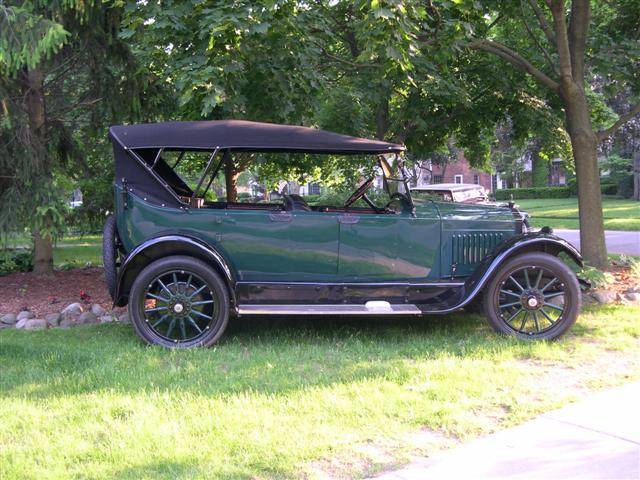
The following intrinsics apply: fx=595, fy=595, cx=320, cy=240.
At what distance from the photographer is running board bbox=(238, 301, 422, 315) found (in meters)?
5.22

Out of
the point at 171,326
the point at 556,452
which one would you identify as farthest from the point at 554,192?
the point at 556,452

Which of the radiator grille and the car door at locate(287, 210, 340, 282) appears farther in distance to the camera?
the radiator grille

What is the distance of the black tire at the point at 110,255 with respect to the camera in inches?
218

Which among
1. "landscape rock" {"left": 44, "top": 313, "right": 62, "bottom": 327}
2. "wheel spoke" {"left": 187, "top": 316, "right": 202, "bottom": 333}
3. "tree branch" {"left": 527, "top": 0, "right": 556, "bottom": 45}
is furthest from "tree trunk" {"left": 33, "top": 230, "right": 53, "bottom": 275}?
"tree branch" {"left": 527, "top": 0, "right": 556, "bottom": 45}

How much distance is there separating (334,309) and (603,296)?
12.2 ft

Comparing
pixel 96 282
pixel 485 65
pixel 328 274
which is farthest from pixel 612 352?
pixel 96 282

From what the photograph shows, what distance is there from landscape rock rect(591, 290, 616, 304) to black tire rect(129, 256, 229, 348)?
450 cm

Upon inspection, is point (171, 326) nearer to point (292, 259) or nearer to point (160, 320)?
point (160, 320)

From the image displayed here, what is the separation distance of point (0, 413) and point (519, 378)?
3.63 metres

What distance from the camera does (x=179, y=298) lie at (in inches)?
210

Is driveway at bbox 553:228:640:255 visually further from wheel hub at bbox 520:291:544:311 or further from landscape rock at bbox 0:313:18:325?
landscape rock at bbox 0:313:18:325

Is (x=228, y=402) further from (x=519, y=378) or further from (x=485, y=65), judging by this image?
(x=485, y=65)

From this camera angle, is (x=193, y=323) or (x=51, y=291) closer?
(x=193, y=323)

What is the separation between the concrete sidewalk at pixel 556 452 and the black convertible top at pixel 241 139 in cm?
282
